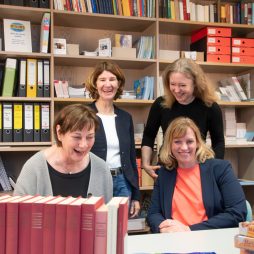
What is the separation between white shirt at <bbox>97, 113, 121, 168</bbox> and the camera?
6.97ft

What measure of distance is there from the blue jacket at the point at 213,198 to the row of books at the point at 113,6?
1808mm

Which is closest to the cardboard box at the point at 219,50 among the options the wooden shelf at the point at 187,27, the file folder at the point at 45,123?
the wooden shelf at the point at 187,27

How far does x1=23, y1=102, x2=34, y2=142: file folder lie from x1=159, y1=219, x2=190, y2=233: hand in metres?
1.60

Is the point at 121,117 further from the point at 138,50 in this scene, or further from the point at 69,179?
the point at 138,50

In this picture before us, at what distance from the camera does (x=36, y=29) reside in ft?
10.5

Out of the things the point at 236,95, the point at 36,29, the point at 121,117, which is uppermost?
the point at 36,29

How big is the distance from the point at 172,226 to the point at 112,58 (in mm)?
1842

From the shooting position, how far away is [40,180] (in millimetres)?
1424

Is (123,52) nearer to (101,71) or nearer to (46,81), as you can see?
(46,81)

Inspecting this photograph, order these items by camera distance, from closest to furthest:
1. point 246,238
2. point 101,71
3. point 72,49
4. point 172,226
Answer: point 246,238 → point 172,226 → point 101,71 → point 72,49

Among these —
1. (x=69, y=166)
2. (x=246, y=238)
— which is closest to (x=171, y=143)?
(x=69, y=166)

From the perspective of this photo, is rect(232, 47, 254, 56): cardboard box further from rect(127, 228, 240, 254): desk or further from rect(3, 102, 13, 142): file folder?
rect(127, 228, 240, 254): desk

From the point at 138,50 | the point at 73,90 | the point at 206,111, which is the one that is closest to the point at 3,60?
the point at 73,90

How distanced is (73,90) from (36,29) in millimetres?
700
